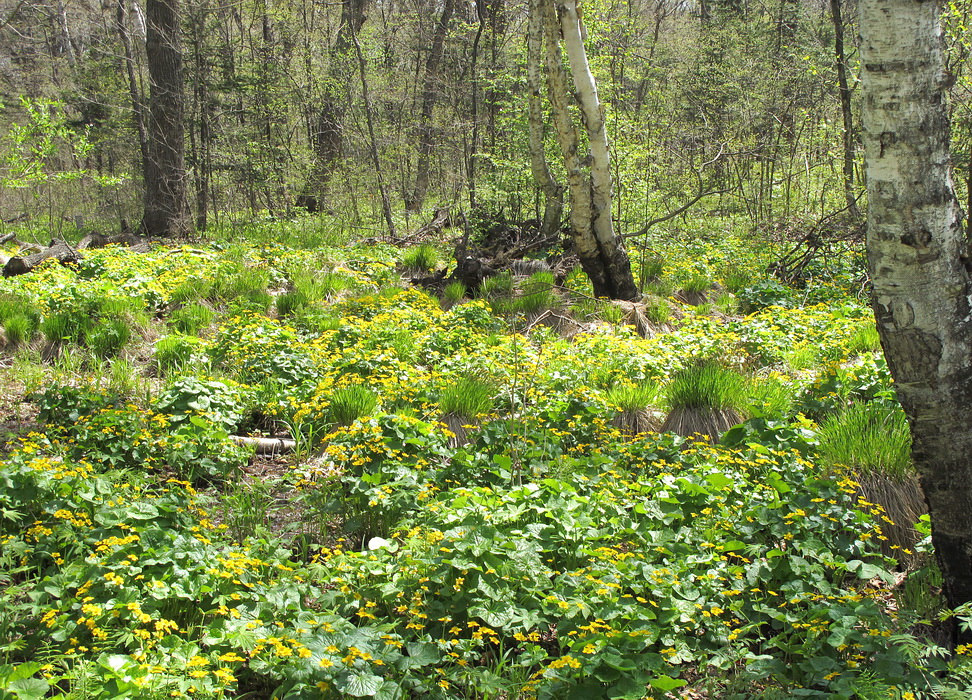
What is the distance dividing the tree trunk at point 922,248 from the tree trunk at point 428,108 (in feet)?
40.2

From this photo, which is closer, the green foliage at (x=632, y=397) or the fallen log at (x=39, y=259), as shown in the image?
the green foliage at (x=632, y=397)

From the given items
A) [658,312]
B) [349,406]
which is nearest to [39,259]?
[349,406]

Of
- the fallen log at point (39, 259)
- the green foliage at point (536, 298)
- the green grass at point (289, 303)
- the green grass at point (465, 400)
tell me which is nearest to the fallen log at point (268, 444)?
the green grass at point (465, 400)

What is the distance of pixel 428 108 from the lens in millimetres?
15289

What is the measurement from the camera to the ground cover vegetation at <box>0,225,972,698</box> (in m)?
2.41

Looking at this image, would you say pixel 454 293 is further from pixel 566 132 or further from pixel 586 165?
pixel 566 132

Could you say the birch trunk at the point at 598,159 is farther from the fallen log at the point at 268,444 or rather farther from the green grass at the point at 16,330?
the green grass at the point at 16,330

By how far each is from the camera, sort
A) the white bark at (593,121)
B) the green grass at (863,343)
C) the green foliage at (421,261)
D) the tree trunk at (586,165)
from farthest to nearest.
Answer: the green foliage at (421,261), the tree trunk at (586,165), the white bark at (593,121), the green grass at (863,343)

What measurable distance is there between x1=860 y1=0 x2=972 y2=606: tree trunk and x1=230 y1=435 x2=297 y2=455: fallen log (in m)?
3.56

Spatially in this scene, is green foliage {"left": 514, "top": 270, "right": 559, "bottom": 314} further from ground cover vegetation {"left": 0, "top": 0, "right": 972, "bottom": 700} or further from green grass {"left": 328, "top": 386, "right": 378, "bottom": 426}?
green grass {"left": 328, "top": 386, "right": 378, "bottom": 426}

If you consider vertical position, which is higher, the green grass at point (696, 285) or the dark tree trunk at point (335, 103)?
the dark tree trunk at point (335, 103)

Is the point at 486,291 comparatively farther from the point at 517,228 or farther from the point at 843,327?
the point at 843,327

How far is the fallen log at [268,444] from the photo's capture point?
15.3 ft

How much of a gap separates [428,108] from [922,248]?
549 inches
